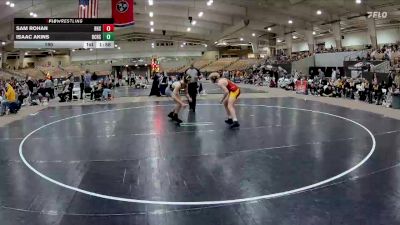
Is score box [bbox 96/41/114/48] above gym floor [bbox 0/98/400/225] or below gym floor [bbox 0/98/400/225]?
above

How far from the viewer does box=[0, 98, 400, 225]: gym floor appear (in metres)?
4.97

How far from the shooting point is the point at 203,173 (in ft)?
22.4

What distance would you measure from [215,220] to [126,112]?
475 inches

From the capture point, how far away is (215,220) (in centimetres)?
473

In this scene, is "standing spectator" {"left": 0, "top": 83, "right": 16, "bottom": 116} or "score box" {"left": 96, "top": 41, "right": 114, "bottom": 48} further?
"standing spectator" {"left": 0, "top": 83, "right": 16, "bottom": 116}

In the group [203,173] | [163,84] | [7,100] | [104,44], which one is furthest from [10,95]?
[203,173]

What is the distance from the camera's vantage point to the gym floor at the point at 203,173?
16.3 ft

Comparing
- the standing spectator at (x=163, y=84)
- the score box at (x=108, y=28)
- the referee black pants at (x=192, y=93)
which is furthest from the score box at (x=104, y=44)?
the standing spectator at (x=163, y=84)

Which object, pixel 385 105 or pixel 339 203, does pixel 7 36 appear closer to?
pixel 385 105

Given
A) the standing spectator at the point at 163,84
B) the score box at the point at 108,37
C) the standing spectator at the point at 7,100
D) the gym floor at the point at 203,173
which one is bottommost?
the gym floor at the point at 203,173

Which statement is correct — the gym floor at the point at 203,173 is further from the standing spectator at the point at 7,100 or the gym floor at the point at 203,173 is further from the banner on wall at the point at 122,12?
the banner on wall at the point at 122,12

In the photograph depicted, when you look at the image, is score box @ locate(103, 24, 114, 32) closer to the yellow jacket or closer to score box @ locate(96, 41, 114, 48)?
score box @ locate(96, 41, 114, 48)
